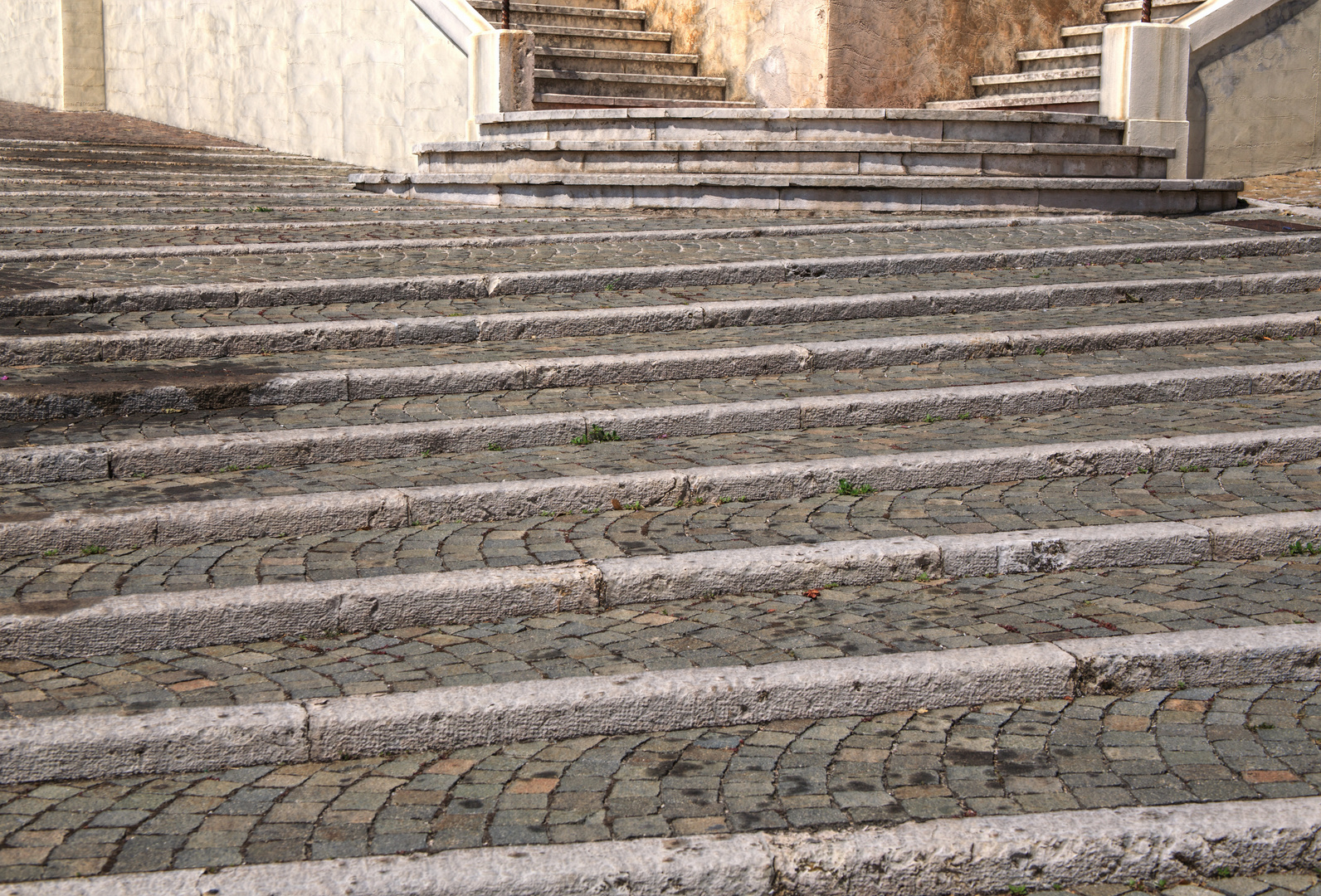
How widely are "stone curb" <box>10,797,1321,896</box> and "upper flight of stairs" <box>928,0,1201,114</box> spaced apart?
10963 millimetres

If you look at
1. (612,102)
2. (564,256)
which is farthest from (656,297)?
(612,102)

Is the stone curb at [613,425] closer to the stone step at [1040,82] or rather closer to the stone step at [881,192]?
the stone step at [881,192]

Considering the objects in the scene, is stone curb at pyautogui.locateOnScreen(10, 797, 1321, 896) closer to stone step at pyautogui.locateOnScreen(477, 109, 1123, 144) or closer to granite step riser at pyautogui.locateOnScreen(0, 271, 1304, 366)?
granite step riser at pyautogui.locateOnScreen(0, 271, 1304, 366)

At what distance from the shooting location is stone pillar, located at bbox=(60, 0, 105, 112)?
798 inches

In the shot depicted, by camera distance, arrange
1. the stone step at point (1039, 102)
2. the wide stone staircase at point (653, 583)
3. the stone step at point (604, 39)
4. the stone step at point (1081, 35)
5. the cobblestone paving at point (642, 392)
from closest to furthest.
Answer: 1. the wide stone staircase at point (653, 583)
2. the cobblestone paving at point (642, 392)
3. the stone step at point (1039, 102)
4. the stone step at point (1081, 35)
5. the stone step at point (604, 39)

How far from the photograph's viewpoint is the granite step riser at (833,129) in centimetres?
1129

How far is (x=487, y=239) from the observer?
32.1 feet

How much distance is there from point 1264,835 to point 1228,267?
6.64 meters

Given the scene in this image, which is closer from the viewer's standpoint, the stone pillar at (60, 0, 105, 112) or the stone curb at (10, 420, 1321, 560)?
the stone curb at (10, 420, 1321, 560)

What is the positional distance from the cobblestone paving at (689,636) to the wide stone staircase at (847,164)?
23.1 ft

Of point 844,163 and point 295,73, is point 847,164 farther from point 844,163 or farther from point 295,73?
point 295,73

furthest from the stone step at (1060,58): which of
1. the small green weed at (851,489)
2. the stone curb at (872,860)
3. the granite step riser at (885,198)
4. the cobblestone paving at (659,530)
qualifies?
the stone curb at (872,860)

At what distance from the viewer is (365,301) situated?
8.04 metres

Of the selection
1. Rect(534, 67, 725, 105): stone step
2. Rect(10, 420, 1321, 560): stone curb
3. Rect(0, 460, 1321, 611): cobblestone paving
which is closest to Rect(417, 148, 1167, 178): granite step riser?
Rect(534, 67, 725, 105): stone step
